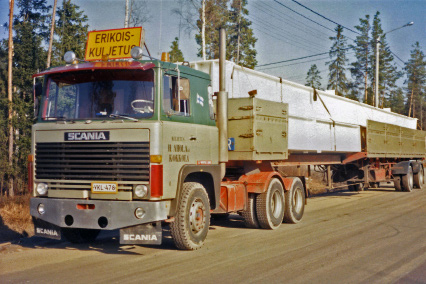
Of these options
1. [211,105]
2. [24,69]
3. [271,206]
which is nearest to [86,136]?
[211,105]

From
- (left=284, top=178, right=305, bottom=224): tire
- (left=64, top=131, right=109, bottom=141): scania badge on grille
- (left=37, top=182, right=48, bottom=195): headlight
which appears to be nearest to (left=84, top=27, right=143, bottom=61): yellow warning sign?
(left=64, top=131, right=109, bottom=141): scania badge on grille

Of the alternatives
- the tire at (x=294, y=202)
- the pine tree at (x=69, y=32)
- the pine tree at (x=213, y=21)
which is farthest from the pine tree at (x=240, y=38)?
the tire at (x=294, y=202)

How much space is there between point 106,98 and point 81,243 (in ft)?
9.80

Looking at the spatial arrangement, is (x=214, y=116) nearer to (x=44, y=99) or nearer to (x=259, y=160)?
(x=259, y=160)

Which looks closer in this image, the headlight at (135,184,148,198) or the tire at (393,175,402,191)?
the headlight at (135,184,148,198)

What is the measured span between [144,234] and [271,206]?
4113 mm

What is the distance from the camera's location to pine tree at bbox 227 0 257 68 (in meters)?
50.8

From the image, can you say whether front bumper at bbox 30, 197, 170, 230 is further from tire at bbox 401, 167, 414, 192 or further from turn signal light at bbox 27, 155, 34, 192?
tire at bbox 401, 167, 414, 192

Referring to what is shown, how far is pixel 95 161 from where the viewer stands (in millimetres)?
7215

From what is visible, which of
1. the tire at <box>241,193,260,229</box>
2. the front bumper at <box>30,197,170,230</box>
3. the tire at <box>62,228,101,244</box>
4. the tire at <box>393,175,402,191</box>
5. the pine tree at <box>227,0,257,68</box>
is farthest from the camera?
the pine tree at <box>227,0,257,68</box>

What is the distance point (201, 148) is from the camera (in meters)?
8.30

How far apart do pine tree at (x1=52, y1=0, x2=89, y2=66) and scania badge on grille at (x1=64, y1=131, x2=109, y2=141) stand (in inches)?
747

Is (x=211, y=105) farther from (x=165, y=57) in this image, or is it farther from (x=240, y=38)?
(x=240, y=38)

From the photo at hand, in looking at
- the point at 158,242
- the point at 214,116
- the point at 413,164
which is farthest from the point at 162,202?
the point at 413,164
